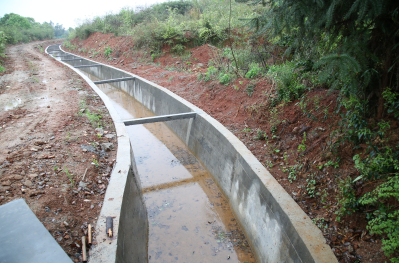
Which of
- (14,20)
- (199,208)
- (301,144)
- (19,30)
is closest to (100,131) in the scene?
(199,208)

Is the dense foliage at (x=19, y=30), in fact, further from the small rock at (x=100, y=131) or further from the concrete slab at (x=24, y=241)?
the concrete slab at (x=24, y=241)

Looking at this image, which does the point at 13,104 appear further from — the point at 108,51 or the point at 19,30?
the point at 19,30

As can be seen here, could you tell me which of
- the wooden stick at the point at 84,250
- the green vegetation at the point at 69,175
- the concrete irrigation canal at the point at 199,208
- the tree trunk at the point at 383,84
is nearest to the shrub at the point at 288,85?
the concrete irrigation canal at the point at 199,208

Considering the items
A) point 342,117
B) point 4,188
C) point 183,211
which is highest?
point 342,117

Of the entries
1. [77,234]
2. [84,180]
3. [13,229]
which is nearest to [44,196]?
[84,180]

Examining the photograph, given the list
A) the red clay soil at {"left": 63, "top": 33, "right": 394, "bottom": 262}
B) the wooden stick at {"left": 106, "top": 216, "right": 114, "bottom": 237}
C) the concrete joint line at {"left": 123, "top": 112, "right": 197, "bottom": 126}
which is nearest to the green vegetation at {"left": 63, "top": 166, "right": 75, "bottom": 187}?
the wooden stick at {"left": 106, "top": 216, "right": 114, "bottom": 237}

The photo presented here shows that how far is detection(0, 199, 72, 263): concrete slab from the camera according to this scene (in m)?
1.75

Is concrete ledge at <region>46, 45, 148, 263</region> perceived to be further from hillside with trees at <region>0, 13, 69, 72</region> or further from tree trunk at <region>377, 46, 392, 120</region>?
hillside with trees at <region>0, 13, 69, 72</region>

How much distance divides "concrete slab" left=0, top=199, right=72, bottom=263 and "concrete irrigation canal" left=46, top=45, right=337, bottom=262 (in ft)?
3.05

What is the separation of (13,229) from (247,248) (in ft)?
11.0

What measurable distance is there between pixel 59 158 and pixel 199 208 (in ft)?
9.17

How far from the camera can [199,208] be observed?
5.10 metres

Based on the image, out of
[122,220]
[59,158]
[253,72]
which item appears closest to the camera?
[122,220]

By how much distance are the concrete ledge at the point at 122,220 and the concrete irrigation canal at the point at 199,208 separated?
0.01 meters
